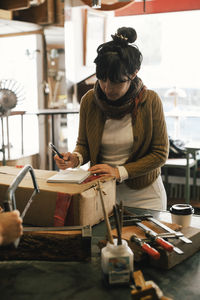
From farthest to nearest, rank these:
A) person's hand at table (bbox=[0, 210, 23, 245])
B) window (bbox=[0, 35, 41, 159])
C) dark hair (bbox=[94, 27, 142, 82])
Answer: window (bbox=[0, 35, 41, 159]), dark hair (bbox=[94, 27, 142, 82]), person's hand at table (bbox=[0, 210, 23, 245])

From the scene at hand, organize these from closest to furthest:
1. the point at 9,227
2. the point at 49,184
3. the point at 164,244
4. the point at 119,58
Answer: the point at 9,227 → the point at 164,244 → the point at 49,184 → the point at 119,58

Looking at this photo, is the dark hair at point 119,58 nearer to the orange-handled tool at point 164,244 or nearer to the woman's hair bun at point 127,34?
the woman's hair bun at point 127,34

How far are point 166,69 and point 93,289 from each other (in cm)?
603

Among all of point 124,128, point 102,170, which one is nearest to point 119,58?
point 124,128

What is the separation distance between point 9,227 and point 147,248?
41 cm

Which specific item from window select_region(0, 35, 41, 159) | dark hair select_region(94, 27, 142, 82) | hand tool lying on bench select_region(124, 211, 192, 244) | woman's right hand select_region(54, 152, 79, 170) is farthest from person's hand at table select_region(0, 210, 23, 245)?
window select_region(0, 35, 41, 159)

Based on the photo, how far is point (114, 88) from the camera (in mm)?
1627

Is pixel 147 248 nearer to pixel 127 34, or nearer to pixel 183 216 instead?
pixel 183 216

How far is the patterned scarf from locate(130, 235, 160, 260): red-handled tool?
0.72 m

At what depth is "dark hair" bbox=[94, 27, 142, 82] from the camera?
4.98 feet

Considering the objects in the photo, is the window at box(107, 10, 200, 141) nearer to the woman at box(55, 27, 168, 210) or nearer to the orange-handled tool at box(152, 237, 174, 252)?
the woman at box(55, 27, 168, 210)

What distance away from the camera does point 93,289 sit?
989 mm

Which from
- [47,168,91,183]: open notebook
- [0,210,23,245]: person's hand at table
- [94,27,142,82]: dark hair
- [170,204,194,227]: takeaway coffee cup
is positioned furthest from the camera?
[94,27,142,82]: dark hair

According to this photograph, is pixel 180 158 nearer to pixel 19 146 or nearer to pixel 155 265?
pixel 19 146
